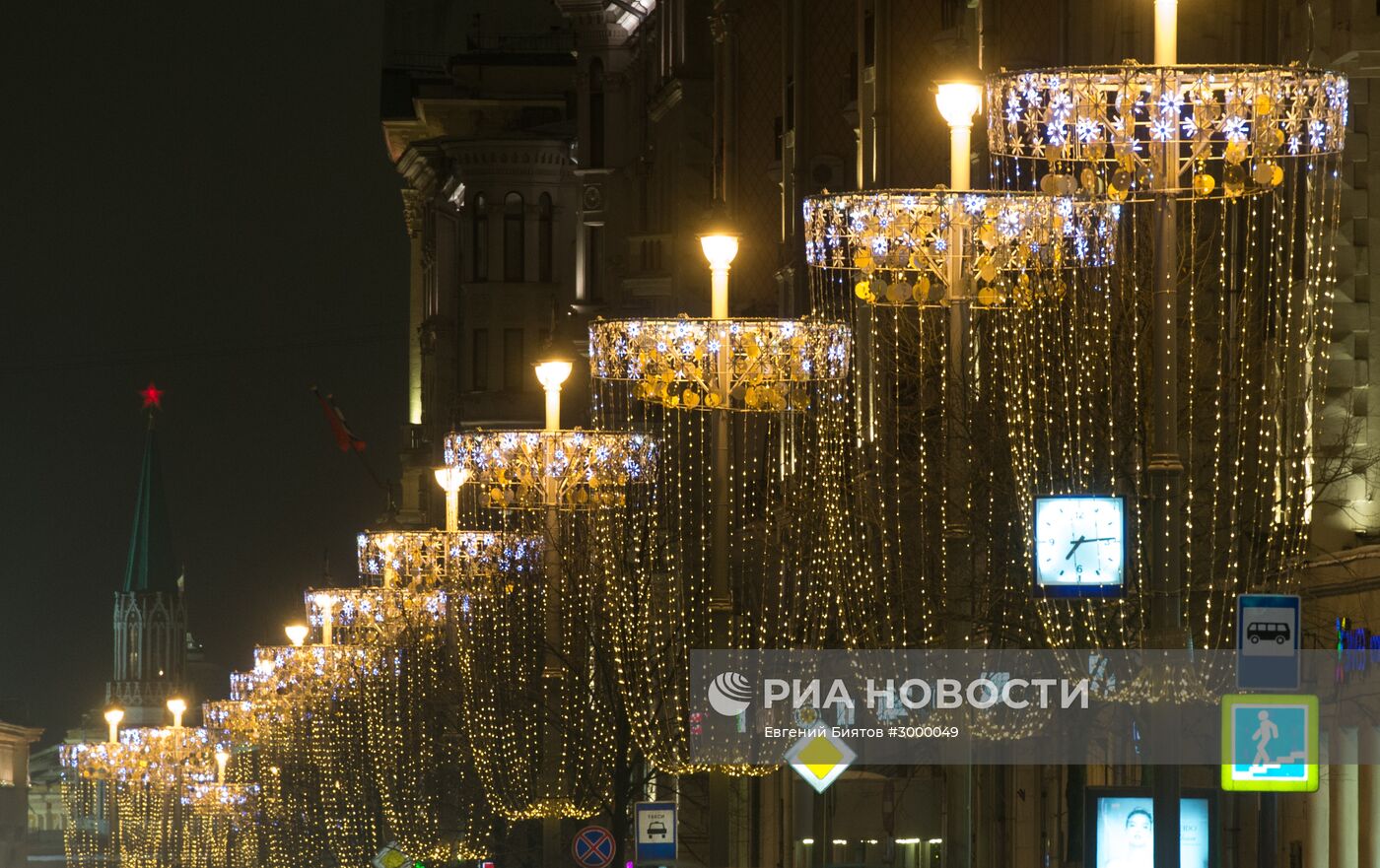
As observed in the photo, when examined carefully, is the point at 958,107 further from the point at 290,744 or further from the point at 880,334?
the point at 290,744

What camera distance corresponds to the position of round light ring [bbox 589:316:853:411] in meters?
25.7

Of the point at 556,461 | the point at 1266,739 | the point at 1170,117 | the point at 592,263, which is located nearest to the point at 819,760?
the point at 556,461

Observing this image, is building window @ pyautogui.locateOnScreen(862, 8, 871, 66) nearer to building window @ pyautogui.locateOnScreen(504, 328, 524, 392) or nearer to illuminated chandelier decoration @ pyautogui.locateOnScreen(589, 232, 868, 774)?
illuminated chandelier decoration @ pyautogui.locateOnScreen(589, 232, 868, 774)

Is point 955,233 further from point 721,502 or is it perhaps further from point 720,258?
point 721,502

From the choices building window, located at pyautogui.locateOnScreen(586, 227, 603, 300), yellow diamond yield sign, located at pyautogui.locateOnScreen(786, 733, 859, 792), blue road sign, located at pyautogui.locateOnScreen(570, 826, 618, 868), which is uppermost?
building window, located at pyautogui.locateOnScreen(586, 227, 603, 300)

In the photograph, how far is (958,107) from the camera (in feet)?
69.2

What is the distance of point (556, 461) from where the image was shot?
112ft

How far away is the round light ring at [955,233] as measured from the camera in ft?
69.4

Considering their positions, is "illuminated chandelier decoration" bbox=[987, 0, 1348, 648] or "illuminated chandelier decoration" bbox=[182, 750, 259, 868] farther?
Answer: "illuminated chandelier decoration" bbox=[182, 750, 259, 868]

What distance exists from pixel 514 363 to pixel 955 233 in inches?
2441

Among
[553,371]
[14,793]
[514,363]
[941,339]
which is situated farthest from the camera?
[14,793]

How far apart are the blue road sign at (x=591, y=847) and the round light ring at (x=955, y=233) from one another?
1506 centimetres

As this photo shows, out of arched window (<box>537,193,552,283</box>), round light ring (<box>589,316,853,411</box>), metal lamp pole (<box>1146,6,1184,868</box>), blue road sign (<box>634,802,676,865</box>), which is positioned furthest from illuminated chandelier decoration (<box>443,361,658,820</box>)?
arched window (<box>537,193,552,283</box>)

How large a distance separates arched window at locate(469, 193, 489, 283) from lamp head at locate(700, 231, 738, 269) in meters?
59.8
